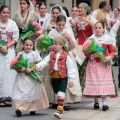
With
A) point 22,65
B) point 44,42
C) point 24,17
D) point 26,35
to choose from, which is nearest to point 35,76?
point 22,65

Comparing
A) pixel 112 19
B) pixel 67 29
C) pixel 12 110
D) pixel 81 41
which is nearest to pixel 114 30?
pixel 81 41

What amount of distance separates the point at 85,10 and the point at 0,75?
2.01 metres

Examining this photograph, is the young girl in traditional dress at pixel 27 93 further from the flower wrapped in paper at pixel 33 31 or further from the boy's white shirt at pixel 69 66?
the flower wrapped in paper at pixel 33 31

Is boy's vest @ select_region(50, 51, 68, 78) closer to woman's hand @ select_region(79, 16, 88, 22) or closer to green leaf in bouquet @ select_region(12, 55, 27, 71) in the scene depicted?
green leaf in bouquet @ select_region(12, 55, 27, 71)

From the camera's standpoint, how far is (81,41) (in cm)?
1352

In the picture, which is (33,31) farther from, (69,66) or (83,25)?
(69,66)

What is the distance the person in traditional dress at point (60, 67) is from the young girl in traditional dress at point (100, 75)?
858 millimetres

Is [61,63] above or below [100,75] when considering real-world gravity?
above

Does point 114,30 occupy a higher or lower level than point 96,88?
higher

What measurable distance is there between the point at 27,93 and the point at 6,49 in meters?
1.52

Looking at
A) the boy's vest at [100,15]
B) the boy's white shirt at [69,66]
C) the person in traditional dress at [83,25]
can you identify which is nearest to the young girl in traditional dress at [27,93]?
the boy's white shirt at [69,66]

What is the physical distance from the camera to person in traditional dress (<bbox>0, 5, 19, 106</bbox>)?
1281cm

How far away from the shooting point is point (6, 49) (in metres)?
12.8

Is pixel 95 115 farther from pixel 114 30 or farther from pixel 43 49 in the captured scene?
pixel 114 30
